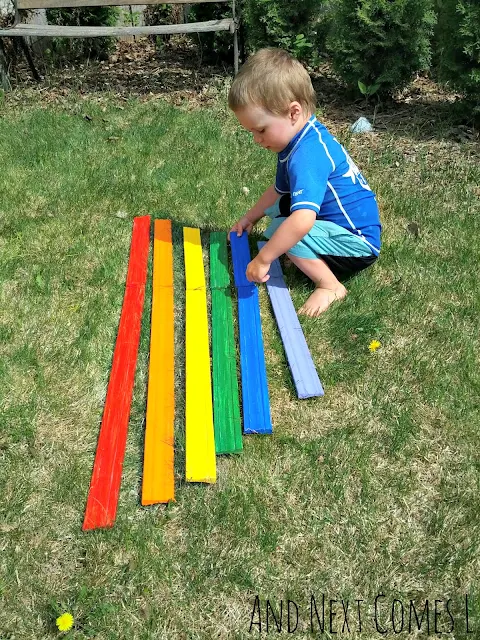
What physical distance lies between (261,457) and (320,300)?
3.41 ft

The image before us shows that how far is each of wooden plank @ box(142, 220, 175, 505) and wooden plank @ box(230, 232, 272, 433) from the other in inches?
13.2

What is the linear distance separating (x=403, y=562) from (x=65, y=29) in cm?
593

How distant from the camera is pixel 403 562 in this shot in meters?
1.93

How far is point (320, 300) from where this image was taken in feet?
9.91

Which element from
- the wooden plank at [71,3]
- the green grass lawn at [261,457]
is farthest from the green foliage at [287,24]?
the green grass lawn at [261,457]

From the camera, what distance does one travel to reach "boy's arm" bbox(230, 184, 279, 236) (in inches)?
129

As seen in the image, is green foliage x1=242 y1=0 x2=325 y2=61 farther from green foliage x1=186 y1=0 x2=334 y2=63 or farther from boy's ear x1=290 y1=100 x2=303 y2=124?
boy's ear x1=290 y1=100 x2=303 y2=124

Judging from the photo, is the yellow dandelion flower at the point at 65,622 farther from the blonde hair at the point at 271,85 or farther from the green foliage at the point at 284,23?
the green foliage at the point at 284,23

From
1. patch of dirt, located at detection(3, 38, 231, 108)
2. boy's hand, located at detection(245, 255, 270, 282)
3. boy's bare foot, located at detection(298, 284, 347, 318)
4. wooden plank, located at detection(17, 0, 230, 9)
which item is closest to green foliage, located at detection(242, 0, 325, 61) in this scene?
wooden plank, located at detection(17, 0, 230, 9)

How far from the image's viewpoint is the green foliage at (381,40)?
4.87 m

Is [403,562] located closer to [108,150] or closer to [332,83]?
[108,150]

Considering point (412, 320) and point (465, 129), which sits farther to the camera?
point (465, 129)

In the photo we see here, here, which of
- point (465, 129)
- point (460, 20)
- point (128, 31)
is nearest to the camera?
point (460, 20)

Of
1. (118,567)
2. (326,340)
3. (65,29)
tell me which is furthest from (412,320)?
(65,29)
